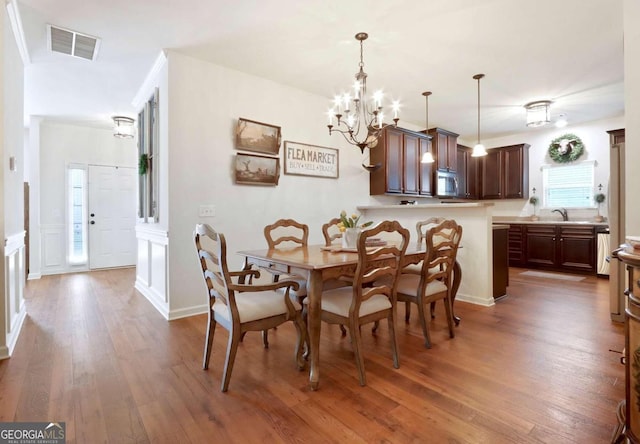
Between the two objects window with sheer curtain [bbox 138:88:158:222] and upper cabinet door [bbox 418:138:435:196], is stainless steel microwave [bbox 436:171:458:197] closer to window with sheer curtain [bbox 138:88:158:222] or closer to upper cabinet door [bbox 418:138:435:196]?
upper cabinet door [bbox 418:138:435:196]

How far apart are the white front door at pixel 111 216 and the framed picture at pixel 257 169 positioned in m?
3.96

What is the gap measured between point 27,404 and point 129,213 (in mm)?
5284

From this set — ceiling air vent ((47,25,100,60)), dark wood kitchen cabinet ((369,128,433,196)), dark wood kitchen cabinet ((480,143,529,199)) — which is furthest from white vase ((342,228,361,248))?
dark wood kitchen cabinet ((480,143,529,199))

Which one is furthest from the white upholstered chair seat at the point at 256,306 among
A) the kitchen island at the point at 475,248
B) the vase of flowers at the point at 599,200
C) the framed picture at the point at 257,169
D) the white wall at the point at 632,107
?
the vase of flowers at the point at 599,200

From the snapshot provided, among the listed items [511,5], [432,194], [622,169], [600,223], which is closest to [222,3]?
[511,5]

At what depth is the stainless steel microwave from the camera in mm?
5766

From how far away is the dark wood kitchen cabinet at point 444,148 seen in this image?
5.69 meters

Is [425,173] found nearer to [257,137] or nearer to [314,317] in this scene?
[257,137]

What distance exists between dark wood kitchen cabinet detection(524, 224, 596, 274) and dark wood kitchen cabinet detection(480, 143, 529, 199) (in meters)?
0.90

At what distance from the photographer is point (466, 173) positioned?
668 cm

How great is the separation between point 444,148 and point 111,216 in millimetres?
6514

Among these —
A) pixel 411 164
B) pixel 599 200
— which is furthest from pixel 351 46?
pixel 599 200

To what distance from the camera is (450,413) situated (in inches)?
64.6

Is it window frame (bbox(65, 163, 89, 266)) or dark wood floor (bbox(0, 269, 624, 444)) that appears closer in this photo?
dark wood floor (bbox(0, 269, 624, 444))
